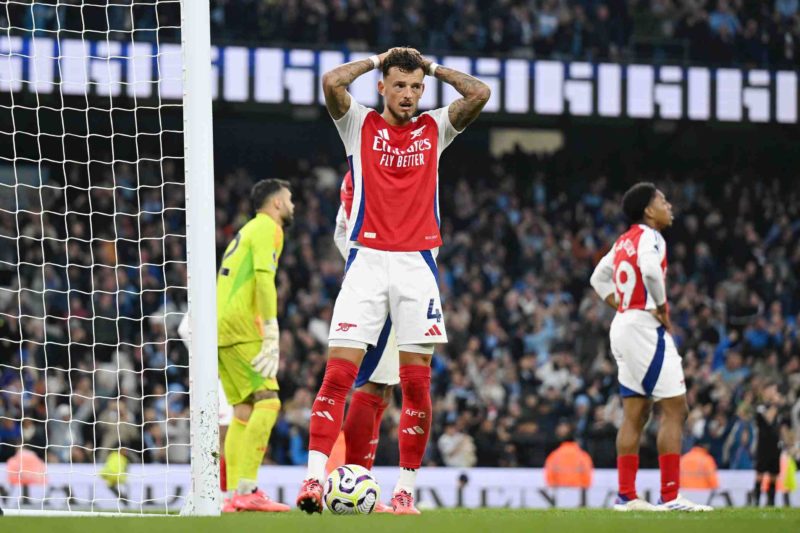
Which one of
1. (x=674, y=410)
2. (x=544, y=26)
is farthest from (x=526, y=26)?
(x=674, y=410)

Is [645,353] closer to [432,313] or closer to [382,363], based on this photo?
[382,363]

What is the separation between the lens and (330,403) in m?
5.79

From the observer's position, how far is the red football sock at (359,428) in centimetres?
638

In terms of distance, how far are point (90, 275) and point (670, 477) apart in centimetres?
1034

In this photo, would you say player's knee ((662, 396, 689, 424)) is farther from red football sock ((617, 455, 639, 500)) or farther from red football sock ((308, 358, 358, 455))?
red football sock ((308, 358, 358, 455))

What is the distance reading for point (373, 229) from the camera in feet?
19.4

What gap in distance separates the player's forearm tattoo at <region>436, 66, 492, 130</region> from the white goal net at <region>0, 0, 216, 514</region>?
624 cm

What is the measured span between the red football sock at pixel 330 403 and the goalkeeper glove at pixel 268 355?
168cm

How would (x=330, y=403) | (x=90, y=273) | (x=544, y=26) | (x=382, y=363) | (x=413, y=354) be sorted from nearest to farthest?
1. (x=330, y=403)
2. (x=413, y=354)
3. (x=382, y=363)
4. (x=90, y=273)
5. (x=544, y=26)

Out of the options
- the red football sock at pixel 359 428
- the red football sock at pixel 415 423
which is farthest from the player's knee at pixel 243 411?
the red football sock at pixel 415 423

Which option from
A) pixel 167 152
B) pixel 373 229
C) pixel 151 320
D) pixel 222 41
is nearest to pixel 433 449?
pixel 151 320

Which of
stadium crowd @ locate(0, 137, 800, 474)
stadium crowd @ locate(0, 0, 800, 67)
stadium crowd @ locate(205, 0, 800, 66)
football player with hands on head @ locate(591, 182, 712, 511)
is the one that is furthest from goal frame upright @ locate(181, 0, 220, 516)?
stadium crowd @ locate(205, 0, 800, 66)

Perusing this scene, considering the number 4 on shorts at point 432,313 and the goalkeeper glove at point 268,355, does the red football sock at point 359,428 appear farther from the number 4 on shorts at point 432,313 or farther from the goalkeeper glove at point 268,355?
the goalkeeper glove at point 268,355

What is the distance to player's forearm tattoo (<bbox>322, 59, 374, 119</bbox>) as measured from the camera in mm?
5867
